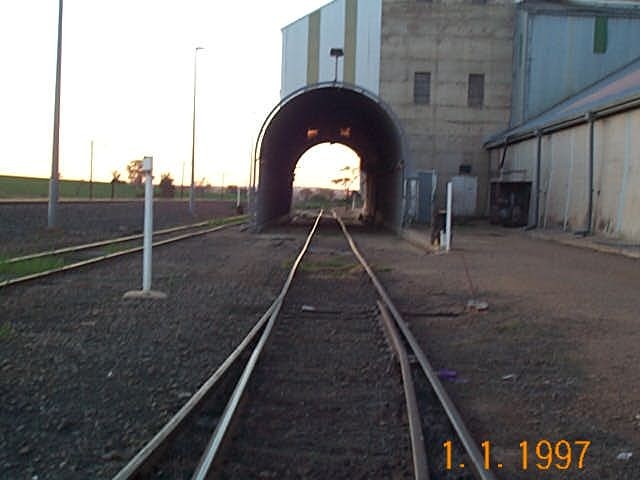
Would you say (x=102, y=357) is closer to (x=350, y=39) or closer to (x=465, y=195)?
(x=465, y=195)

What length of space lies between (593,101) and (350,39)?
1472cm

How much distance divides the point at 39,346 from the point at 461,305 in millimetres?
6190

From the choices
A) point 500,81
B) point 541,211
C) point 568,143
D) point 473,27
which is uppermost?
point 473,27

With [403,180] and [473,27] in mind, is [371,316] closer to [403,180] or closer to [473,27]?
[403,180]

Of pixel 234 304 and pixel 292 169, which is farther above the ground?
pixel 292 169

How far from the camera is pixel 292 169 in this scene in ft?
170

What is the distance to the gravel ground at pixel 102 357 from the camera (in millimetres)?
5090

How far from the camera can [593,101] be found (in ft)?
89.2

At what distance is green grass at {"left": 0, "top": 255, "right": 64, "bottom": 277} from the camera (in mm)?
14414

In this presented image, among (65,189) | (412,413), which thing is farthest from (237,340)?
(65,189)

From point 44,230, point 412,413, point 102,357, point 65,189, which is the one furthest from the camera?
point 65,189

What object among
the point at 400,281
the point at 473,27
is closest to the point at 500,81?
the point at 473,27

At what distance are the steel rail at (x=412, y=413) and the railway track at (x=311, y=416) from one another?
0.01m

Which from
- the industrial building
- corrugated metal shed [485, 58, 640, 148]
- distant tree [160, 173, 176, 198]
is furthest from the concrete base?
distant tree [160, 173, 176, 198]
